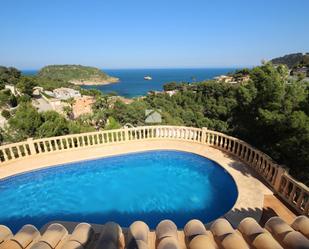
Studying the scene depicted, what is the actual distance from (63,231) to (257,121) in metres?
7.26

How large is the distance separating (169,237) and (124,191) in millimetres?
5285

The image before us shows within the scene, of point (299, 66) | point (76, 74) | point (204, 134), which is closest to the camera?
point (204, 134)

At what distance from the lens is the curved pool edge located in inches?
209

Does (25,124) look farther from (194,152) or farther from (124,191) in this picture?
(194,152)

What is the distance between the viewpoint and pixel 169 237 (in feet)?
6.27

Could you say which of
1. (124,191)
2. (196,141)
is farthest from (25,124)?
(196,141)

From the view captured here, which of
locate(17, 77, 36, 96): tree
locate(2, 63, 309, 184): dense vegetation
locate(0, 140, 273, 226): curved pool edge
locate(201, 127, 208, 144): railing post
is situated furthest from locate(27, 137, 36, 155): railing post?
locate(17, 77, 36, 96): tree

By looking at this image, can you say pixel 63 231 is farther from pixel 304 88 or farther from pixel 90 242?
pixel 304 88

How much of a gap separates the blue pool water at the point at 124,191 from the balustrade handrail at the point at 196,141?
1.09 meters

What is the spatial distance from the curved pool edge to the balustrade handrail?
27 centimetres

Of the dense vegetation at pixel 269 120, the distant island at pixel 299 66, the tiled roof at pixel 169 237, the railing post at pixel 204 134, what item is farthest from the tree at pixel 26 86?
the tiled roof at pixel 169 237

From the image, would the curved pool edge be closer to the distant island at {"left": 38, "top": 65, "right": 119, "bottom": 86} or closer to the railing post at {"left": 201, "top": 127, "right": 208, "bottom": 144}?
the railing post at {"left": 201, "top": 127, "right": 208, "bottom": 144}

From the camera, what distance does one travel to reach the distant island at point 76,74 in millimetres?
140125

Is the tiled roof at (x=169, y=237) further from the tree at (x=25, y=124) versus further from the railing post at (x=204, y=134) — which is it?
the tree at (x=25, y=124)
